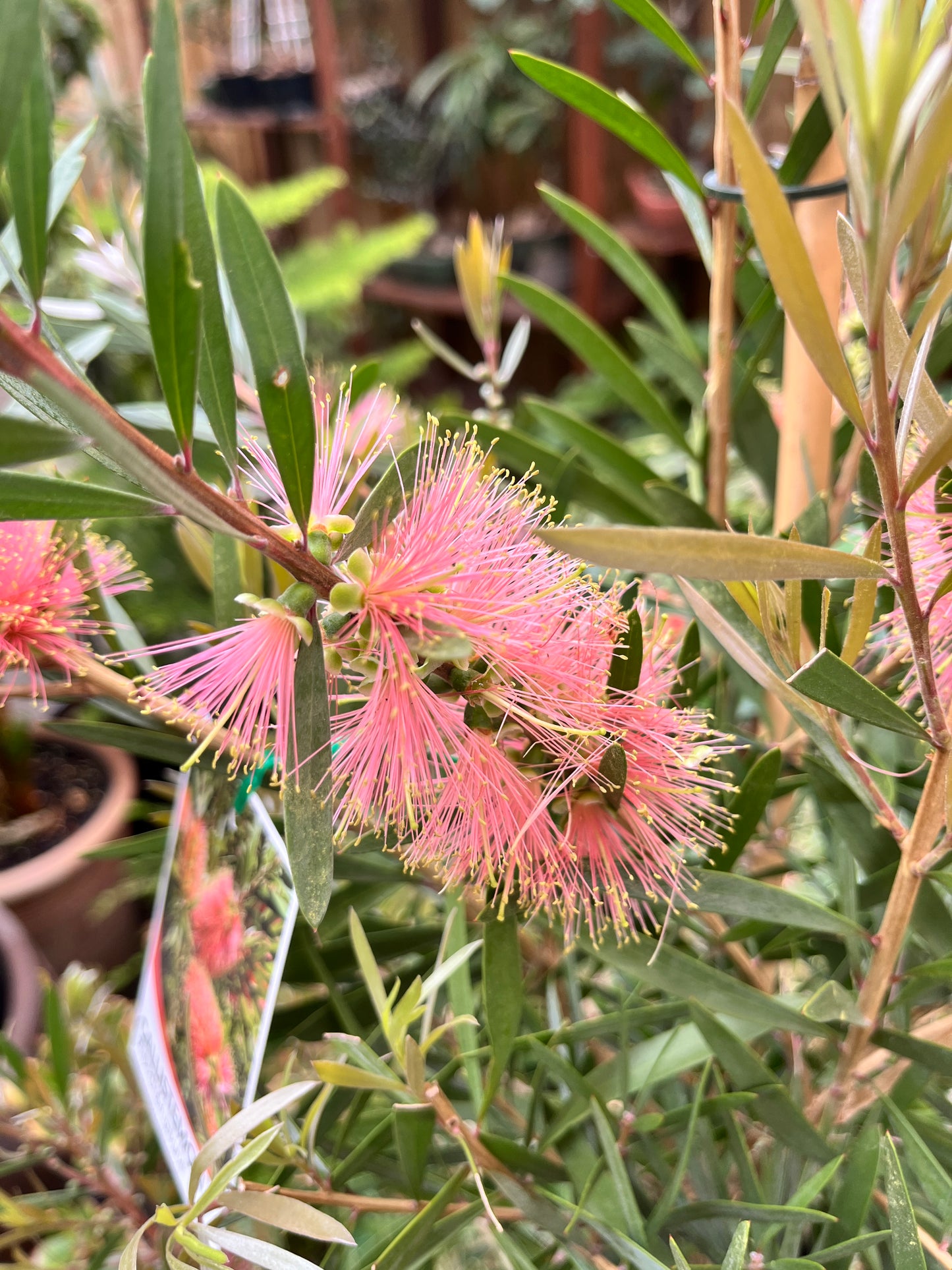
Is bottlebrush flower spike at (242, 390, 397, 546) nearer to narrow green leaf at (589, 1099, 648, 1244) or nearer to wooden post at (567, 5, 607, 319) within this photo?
narrow green leaf at (589, 1099, 648, 1244)

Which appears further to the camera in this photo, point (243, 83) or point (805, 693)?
point (243, 83)

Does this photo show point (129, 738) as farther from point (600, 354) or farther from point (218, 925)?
point (600, 354)

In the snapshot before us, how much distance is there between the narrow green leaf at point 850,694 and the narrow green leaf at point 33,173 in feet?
0.74

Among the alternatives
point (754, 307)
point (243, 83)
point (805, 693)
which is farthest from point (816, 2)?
point (243, 83)

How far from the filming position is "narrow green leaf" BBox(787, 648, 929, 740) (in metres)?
0.25

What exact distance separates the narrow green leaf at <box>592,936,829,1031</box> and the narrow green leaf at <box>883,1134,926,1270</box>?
6 cm

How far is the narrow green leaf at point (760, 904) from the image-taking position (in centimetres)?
33

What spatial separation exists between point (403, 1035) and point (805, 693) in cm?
18

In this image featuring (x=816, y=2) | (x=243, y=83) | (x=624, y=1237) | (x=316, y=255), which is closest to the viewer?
(x=816, y=2)

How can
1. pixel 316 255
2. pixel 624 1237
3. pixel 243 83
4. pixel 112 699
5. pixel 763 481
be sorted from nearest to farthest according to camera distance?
pixel 624 1237 < pixel 112 699 < pixel 763 481 < pixel 316 255 < pixel 243 83

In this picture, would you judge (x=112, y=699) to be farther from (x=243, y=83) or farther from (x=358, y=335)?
(x=243, y=83)

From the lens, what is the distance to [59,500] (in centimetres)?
24

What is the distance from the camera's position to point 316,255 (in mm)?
1896

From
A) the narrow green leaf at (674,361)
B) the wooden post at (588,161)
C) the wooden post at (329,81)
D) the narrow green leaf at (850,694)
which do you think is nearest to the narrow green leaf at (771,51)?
the narrow green leaf at (674,361)
